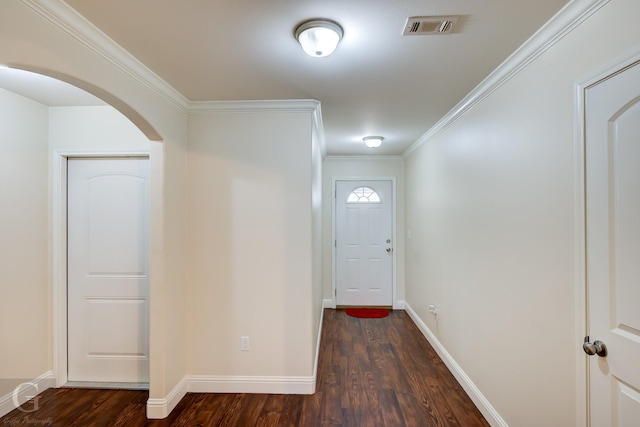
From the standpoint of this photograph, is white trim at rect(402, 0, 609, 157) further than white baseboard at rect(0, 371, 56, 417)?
No

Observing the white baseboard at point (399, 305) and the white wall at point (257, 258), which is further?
the white baseboard at point (399, 305)

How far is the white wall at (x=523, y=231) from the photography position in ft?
4.56

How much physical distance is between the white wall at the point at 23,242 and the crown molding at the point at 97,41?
3.92ft

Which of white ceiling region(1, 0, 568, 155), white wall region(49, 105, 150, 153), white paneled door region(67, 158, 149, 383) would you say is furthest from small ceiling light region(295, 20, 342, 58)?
white paneled door region(67, 158, 149, 383)

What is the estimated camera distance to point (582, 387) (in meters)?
1.33

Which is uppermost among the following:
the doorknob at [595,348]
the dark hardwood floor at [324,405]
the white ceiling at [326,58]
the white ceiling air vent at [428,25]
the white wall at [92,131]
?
the white ceiling at [326,58]

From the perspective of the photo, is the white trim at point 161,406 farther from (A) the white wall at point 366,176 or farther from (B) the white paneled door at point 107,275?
(A) the white wall at point 366,176

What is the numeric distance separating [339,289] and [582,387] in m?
3.64

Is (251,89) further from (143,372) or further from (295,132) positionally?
(143,372)

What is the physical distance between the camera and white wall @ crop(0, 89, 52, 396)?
7.27ft

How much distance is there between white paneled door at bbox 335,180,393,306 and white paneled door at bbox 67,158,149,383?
2.90m

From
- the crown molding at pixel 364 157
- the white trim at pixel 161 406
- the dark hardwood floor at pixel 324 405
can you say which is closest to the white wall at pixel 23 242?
Answer: the dark hardwood floor at pixel 324 405

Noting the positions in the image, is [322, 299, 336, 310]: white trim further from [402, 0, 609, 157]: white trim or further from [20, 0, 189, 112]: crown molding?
[20, 0, 189, 112]: crown molding

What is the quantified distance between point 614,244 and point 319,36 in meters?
1.57
